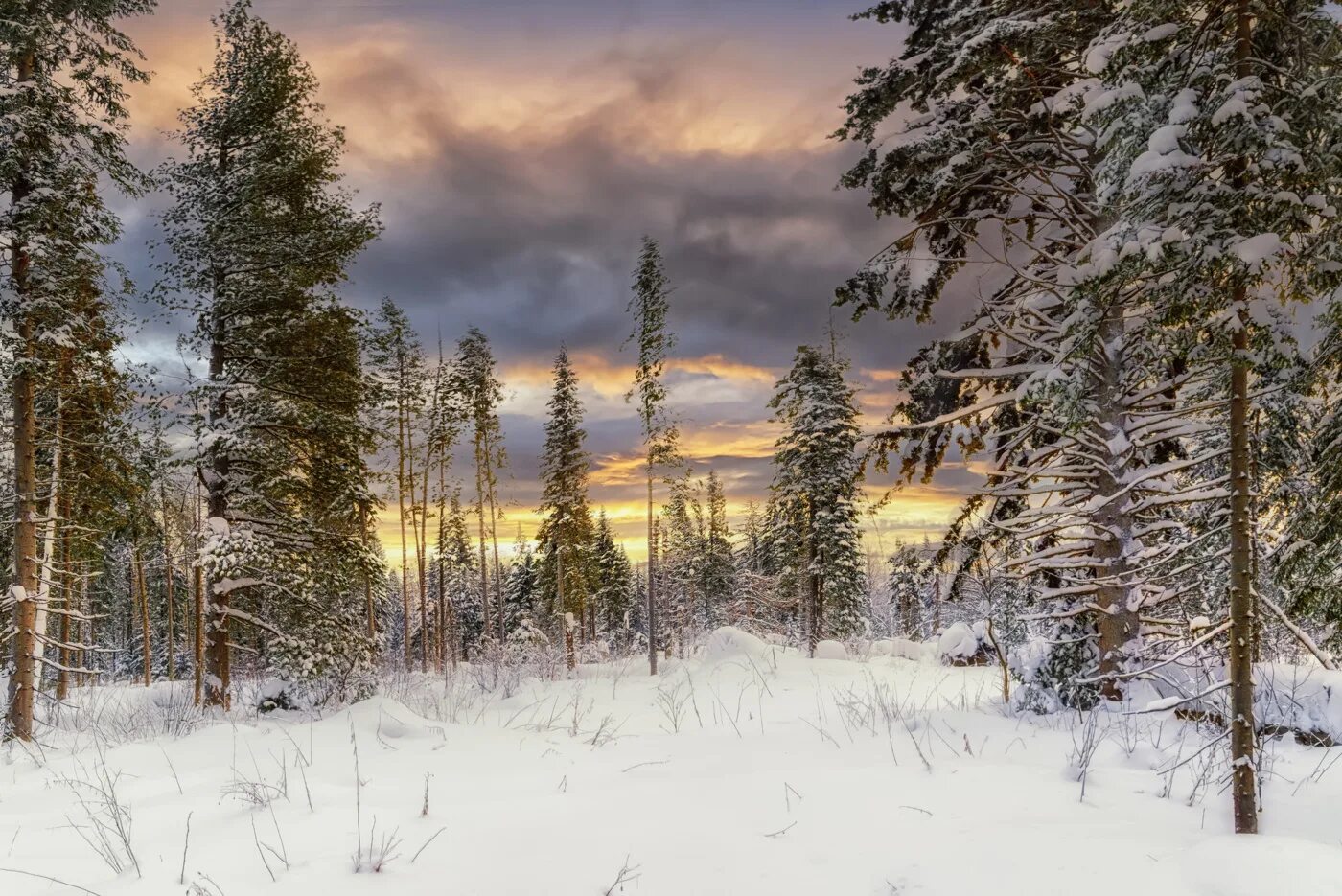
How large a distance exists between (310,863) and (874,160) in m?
8.54

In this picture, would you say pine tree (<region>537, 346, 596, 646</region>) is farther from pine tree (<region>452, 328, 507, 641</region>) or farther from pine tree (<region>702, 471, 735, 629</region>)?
pine tree (<region>702, 471, 735, 629</region>)

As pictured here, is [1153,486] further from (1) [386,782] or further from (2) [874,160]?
(1) [386,782]

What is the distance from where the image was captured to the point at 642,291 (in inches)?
888

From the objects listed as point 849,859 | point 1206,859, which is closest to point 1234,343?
point 1206,859

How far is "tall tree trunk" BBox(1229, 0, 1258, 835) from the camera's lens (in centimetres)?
330

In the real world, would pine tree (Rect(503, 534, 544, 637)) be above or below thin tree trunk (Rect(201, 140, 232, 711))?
below

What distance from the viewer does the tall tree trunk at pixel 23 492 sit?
9000 mm

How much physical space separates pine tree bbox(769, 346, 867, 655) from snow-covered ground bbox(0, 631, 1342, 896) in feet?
59.3

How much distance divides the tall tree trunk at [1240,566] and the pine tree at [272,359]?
11.3 metres

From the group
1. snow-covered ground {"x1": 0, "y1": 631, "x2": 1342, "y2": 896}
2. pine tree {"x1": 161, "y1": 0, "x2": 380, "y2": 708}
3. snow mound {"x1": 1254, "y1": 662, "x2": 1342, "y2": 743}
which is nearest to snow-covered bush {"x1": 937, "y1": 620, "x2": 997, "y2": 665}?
snow mound {"x1": 1254, "y1": 662, "x2": 1342, "y2": 743}

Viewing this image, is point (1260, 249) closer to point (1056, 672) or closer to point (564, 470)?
point (1056, 672)

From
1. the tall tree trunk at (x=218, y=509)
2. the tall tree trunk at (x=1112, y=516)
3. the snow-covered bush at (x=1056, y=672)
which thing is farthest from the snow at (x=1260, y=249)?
the tall tree trunk at (x=218, y=509)

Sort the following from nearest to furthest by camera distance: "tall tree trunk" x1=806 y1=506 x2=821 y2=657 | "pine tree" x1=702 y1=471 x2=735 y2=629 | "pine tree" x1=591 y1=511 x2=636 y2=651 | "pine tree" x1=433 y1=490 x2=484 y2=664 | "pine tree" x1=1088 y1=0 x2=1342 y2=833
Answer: "pine tree" x1=1088 y1=0 x2=1342 y2=833
"tall tree trunk" x1=806 y1=506 x2=821 y2=657
"pine tree" x1=433 y1=490 x2=484 y2=664
"pine tree" x1=591 y1=511 x2=636 y2=651
"pine tree" x1=702 y1=471 x2=735 y2=629

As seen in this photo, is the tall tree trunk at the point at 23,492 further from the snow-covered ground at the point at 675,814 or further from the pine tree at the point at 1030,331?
the pine tree at the point at 1030,331
